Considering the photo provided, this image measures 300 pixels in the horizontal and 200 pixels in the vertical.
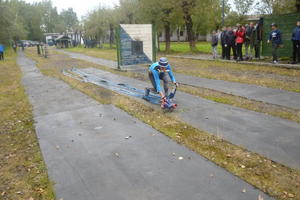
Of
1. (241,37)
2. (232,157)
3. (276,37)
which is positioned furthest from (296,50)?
(232,157)

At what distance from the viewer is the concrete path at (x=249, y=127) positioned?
4789 millimetres

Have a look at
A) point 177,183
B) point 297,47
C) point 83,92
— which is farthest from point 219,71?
point 177,183

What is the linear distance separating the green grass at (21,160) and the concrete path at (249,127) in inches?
133

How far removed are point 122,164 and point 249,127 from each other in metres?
2.97

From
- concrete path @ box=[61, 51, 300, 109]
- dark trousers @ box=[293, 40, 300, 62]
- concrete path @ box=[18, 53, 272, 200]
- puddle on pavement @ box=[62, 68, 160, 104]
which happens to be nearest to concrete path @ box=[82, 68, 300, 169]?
puddle on pavement @ box=[62, 68, 160, 104]

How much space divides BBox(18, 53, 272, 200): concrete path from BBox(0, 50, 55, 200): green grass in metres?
0.16

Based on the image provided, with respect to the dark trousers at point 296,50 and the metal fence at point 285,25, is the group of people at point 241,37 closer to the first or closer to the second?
the metal fence at point 285,25

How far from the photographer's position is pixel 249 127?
597cm

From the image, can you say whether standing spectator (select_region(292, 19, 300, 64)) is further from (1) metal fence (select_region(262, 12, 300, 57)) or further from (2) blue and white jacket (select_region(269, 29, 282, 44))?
(1) metal fence (select_region(262, 12, 300, 57))

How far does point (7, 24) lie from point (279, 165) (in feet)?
152

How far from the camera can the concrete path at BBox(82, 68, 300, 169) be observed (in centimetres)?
479

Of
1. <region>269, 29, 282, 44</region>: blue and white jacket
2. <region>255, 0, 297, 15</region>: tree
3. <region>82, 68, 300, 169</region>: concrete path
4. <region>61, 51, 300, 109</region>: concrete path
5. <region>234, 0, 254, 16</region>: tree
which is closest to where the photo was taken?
<region>82, 68, 300, 169</region>: concrete path

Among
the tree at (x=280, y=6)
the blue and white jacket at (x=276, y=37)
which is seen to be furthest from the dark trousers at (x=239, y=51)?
the tree at (x=280, y=6)

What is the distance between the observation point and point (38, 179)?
4.27m
